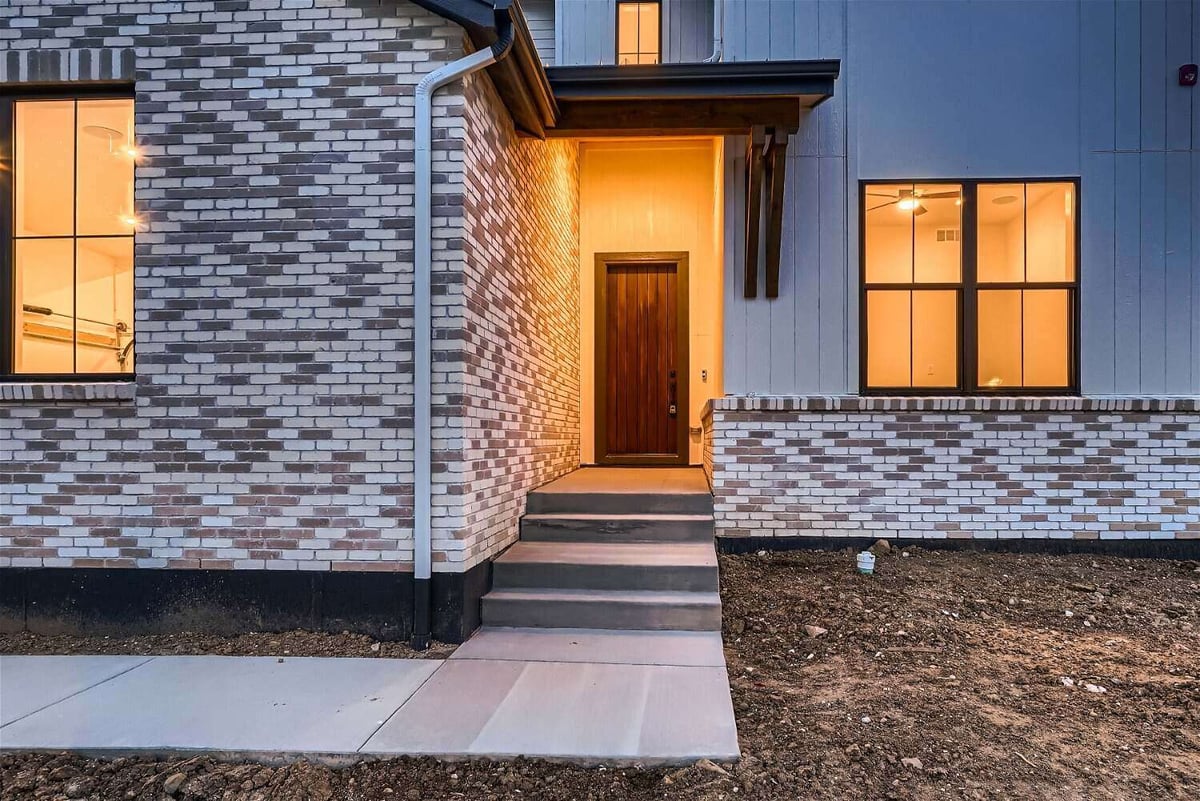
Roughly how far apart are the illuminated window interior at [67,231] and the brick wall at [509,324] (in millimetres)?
2091

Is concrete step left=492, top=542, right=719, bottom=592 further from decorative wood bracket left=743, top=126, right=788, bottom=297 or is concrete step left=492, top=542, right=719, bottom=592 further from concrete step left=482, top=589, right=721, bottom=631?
decorative wood bracket left=743, top=126, right=788, bottom=297

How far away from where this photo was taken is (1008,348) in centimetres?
540

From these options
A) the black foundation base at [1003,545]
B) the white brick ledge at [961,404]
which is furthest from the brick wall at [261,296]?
the black foundation base at [1003,545]

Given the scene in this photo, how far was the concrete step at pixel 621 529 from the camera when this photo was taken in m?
4.74

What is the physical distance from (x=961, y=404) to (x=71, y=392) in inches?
237

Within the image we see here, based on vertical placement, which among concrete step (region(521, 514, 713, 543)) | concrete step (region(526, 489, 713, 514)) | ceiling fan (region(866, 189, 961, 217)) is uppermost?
ceiling fan (region(866, 189, 961, 217))

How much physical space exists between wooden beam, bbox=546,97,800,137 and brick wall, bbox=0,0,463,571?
4.74ft

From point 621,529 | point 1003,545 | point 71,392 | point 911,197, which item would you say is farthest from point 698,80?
point 71,392

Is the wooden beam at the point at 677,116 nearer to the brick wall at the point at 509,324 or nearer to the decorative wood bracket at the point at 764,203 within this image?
the decorative wood bracket at the point at 764,203

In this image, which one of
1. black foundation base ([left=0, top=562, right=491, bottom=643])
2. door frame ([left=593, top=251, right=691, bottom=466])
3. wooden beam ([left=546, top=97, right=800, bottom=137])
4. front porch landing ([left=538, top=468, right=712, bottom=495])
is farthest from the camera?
door frame ([left=593, top=251, right=691, bottom=466])

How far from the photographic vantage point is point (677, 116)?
16.3 feet

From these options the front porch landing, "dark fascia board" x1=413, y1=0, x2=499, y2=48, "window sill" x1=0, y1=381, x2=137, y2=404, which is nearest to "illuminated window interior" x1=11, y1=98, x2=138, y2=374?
"window sill" x1=0, y1=381, x2=137, y2=404

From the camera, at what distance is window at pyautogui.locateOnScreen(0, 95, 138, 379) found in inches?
158

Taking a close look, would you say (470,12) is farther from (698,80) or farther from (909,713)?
(909,713)
